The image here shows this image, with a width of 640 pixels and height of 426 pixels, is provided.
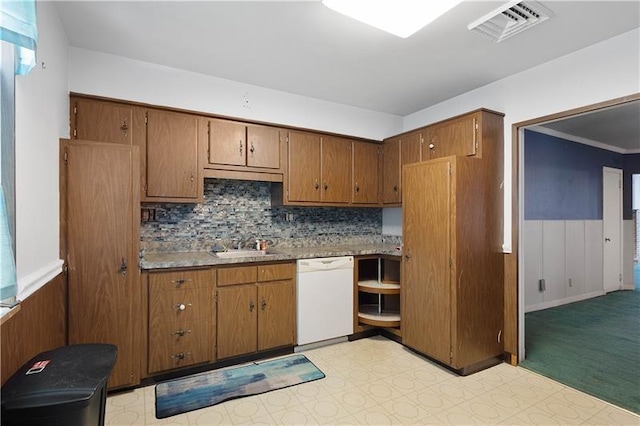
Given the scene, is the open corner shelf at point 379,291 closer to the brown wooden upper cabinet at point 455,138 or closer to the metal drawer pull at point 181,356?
the brown wooden upper cabinet at point 455,138

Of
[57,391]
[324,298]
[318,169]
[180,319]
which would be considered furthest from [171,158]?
[57,391]

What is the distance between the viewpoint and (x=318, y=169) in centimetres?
356

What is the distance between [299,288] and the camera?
3.06m

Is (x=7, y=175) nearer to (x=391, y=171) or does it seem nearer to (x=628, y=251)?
(x=391, y=171)

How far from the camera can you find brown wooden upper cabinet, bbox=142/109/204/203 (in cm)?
275

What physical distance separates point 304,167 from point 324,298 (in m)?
1.36

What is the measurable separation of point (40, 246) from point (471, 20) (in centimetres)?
289

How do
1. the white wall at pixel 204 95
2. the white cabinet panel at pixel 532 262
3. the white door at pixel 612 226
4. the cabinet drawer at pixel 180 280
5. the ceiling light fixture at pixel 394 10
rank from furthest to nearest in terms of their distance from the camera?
1. the white door at pixel 612 226
2. the white cabinet panel at pixel 532 262
3. the white wall at pixel 204 95
4. the cabinet drawer at pixel 180 280
5. the ceiling light fixture at pixel 394 10

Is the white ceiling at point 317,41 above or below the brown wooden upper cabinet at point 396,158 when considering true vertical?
above

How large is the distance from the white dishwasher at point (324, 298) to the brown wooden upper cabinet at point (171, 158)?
1.24 m

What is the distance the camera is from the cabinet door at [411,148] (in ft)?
11.5

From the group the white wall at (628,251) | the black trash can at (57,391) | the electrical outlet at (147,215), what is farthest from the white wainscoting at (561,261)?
the black trash can at (57,391)

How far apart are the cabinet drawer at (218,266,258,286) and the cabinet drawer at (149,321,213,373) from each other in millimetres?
359

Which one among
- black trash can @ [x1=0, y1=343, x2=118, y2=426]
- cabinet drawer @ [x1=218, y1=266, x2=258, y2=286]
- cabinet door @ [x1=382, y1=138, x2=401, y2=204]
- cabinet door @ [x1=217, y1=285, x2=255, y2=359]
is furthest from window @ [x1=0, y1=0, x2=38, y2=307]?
cabinet door @ [x1=382, y1=138, x2=401, y2=204]
